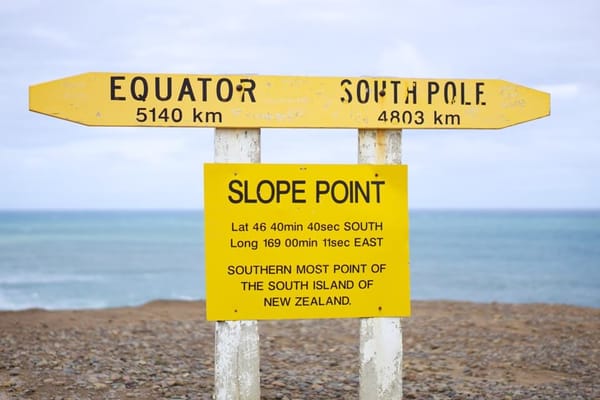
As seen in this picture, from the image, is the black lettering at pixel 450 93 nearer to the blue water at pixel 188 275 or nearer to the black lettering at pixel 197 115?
the black lettering at pixel 197 115

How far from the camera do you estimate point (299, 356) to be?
11242mm

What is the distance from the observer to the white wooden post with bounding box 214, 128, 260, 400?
20.1 feet

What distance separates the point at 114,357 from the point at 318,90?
6363 mm

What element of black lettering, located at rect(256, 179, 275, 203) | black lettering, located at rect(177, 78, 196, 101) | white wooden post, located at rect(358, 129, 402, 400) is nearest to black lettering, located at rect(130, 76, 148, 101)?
black lettering, located at rect(177, 78, 196, 101)

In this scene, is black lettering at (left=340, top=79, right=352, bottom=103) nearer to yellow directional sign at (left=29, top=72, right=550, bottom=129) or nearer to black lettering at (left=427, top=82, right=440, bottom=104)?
yellow directional sign at (left=29, top=72, right=550, bottom=129)

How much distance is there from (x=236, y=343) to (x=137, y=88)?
239 centimetres

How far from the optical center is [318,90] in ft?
20.4

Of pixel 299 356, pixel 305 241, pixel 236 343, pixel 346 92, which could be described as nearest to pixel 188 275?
pixel 299 356

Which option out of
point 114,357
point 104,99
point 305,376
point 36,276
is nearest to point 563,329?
point 305,376

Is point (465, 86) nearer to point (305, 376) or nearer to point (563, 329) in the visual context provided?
point (305, 376)

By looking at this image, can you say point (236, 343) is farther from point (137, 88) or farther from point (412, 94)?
point (412, 94)

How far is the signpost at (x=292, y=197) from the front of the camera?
6.06m

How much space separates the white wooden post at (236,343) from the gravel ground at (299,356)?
2152 mm

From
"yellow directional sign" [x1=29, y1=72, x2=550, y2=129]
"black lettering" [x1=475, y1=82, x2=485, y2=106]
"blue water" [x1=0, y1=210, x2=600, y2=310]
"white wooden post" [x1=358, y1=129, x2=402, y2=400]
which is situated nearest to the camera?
"yellow directional sign" [x1=29, y1=72, x2=550, y2=129]
